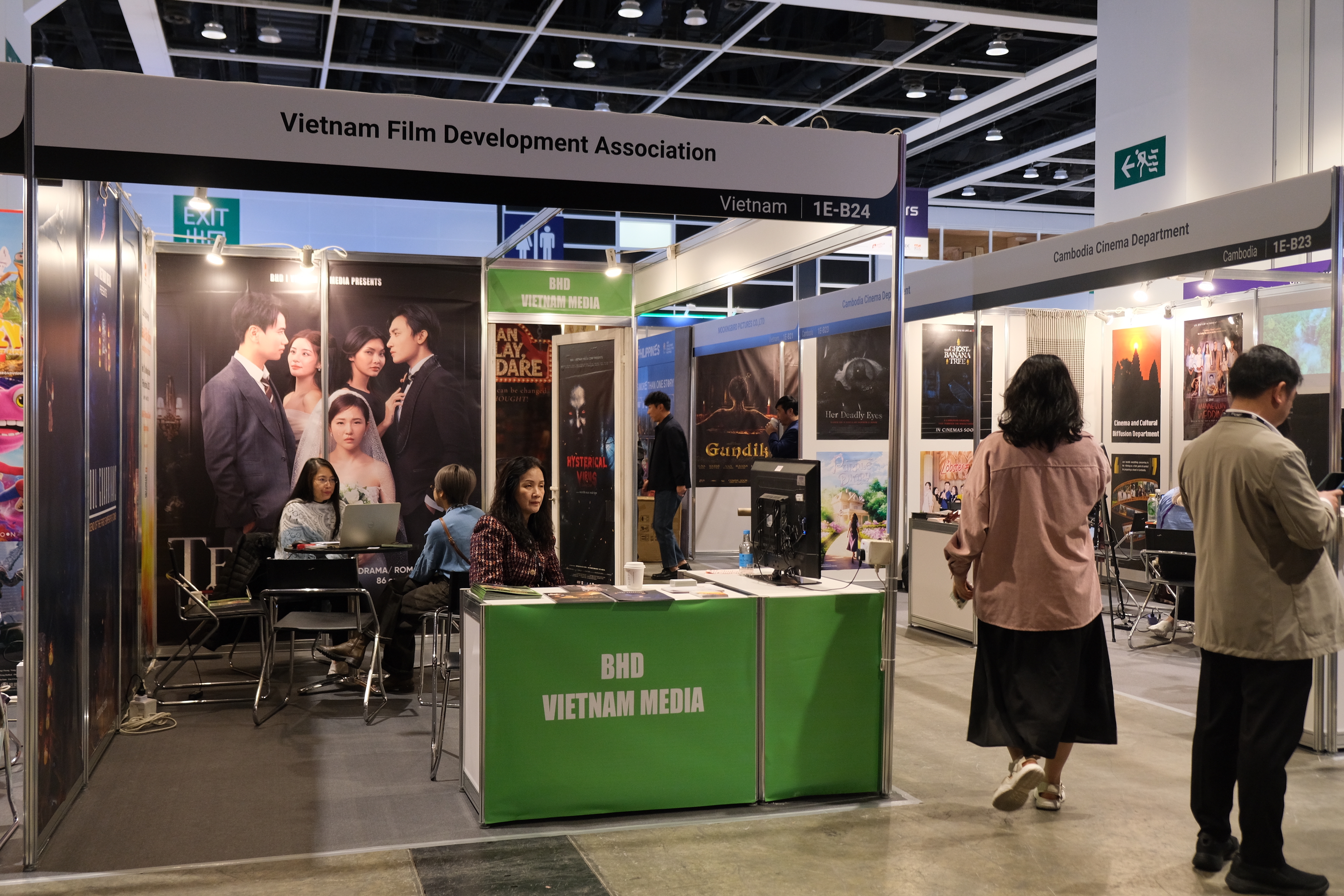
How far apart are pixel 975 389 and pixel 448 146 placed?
195 inches

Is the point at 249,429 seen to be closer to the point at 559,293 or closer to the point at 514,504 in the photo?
the point at 559,293

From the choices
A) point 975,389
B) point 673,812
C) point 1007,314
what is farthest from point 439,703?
point 1007,314

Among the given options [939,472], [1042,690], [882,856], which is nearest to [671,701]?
[882,856]

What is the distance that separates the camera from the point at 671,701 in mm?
3756

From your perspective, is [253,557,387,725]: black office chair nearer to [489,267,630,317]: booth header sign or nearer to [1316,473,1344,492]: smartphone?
[489,267,630,317]: booth header sign

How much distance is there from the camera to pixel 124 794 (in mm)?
4047

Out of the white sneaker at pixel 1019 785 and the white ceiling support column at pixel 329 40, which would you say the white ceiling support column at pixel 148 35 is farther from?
the white sneaker at pixel 1019 785

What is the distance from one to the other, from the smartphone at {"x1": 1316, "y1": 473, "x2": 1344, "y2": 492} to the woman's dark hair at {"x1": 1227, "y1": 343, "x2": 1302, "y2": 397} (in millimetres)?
896

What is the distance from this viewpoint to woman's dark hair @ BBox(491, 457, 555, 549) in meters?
4.33

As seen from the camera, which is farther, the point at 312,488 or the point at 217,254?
the point at 217,254

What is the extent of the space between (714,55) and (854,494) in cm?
452

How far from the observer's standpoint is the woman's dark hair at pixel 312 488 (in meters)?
6.20

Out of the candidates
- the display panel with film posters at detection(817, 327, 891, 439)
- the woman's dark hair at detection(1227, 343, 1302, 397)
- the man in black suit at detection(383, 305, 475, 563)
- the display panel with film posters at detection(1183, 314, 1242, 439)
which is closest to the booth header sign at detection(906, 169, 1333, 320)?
the woman's dark hair at detection(1227, 343, 1302, 397)

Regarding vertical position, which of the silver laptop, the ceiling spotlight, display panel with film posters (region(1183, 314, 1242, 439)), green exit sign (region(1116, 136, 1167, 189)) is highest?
green exit sign (region(1116, 136, 1167, 189))
